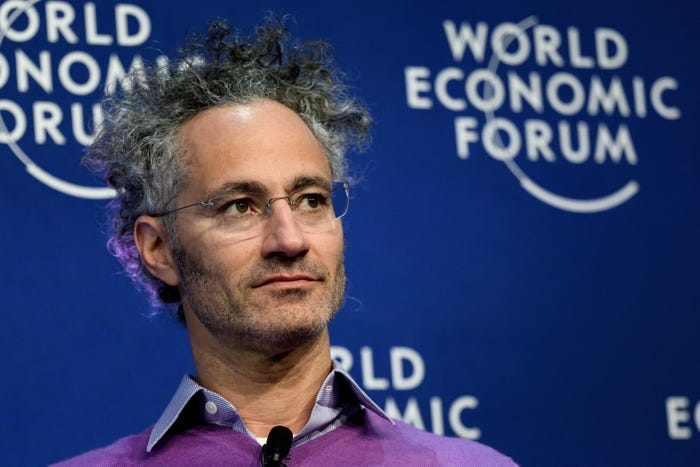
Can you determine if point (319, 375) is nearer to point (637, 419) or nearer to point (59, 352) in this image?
point (59, 352)

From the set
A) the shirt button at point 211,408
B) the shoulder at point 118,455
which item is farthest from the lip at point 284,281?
the shoulder at point 118,455

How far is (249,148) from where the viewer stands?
2289mm

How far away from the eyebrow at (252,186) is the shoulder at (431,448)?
466mm

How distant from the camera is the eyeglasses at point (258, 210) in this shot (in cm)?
223

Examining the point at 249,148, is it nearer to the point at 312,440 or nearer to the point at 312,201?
the point at 312,201

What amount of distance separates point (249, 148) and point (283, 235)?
0.73 feet

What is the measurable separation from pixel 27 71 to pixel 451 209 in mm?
1189

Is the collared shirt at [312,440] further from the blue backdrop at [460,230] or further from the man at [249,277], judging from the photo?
the blue backdrop at [460,230]

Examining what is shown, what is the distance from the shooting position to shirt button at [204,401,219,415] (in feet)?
7.37

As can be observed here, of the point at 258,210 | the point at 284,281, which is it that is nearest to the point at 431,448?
the point at 284,281

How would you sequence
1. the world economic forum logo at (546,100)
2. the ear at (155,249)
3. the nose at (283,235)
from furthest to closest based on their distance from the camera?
the world economic forum logo at (546,100) < the ear at (155,249) < the nose at (283,235)

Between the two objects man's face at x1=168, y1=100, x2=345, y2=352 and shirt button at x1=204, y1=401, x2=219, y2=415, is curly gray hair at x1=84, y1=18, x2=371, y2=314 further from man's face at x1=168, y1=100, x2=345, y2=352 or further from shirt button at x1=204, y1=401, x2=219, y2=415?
shirt button at x1=204, y1=401, x2=219, y2=415

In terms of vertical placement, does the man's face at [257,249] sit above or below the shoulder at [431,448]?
above

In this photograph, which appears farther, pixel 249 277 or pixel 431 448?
pixel 431 448
